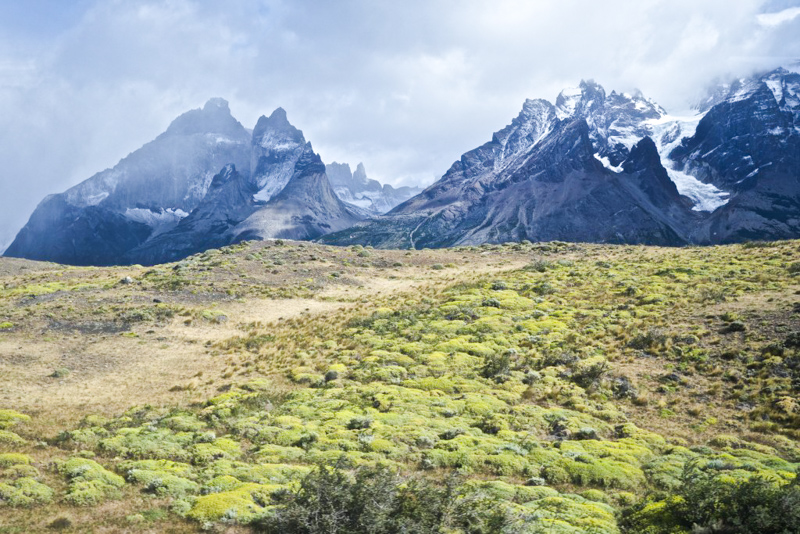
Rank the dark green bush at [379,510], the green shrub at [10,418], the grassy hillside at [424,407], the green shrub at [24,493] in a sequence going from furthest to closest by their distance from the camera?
the green shrub at [10,418]
the green shrub at [24,493]
the grassy hillside at [424,407]
the dark green bush at [379,510]

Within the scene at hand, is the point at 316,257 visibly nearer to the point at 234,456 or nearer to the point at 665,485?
the point at 234,456

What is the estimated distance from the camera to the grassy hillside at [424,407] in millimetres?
12969

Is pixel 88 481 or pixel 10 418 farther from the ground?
Answer: pixel 10 418

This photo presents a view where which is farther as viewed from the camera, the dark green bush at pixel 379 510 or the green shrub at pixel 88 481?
the green shrub at pixel 88 481

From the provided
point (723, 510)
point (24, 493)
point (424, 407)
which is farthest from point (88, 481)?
point (723, 510)

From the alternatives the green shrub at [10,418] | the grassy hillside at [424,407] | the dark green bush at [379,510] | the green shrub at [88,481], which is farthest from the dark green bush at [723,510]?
the green shrub at [10,418]

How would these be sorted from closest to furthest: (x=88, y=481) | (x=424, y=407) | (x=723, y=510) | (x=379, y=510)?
(x=723, y=510) < (x=379, y=510) < (x=88, y=481) < (x=424, y=407)

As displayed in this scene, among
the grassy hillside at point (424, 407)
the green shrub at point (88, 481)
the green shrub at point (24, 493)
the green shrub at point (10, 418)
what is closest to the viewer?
the grassy hillside at point (424, 407)

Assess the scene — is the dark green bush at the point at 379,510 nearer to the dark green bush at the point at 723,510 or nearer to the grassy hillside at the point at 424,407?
the grassy hillside at the point at 424,407

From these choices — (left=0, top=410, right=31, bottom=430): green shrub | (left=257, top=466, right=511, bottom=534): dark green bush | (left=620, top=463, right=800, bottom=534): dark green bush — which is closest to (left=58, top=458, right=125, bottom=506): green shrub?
(left=257, top=466, right=511, bottom=534): dark green bush

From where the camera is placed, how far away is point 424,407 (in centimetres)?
2236

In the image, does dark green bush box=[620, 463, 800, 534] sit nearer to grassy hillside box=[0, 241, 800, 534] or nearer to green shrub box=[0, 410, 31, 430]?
grassy hillside box=[0, 241, 800, 534]

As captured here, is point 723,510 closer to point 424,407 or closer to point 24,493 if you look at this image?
point 424,407

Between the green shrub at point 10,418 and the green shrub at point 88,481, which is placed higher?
the green shrub at point 10,418
